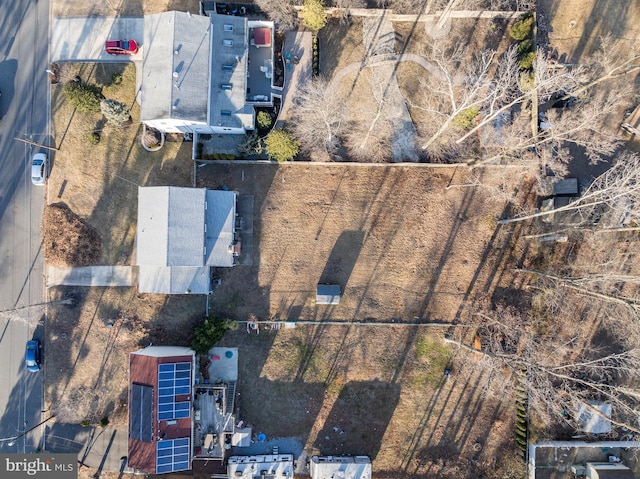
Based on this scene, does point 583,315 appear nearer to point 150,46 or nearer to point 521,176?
point 521,176

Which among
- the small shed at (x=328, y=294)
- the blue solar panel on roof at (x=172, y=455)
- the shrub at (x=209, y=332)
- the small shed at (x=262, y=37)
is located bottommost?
the blue solar panel on roof at (x=172, y=455)

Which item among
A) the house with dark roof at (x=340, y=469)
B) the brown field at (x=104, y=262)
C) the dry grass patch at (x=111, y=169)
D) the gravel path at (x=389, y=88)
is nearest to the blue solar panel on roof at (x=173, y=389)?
the brown field at (x=104, y=262)

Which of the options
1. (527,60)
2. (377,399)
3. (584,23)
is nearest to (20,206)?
(377,399)

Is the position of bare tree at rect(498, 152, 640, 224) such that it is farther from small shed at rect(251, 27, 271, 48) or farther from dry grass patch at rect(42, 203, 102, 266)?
dry grass patch at rect(42, 203, 102, 266)

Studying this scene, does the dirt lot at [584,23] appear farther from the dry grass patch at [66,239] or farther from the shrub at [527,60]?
the dry grass patch at [66,239]

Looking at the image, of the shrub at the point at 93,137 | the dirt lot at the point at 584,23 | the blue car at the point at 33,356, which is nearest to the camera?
the blue car at the point at 33,356

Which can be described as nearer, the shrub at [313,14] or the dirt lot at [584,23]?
the shrub at [313,14]
